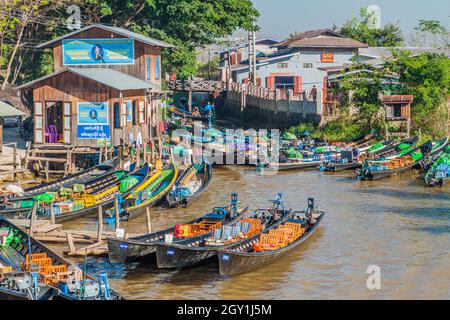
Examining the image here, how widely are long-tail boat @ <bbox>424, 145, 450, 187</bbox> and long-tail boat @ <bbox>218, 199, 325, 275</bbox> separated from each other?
12.7 meters

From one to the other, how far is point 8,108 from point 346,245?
21320 millimetres

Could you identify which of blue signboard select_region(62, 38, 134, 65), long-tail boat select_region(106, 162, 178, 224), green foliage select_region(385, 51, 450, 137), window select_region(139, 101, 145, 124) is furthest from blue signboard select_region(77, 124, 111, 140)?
green foliage select_region(385, 51, 450, 137)

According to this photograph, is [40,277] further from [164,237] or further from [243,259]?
[243,259]

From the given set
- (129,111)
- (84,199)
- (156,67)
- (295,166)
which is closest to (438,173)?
(295,166)

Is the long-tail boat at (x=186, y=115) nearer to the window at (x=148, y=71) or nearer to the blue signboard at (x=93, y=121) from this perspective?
the window at (x=148, y=71)

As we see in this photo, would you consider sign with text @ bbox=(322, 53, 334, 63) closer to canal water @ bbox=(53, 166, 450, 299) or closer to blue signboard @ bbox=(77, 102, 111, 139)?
canal water @ bbox=(53, 166, 450, 299)

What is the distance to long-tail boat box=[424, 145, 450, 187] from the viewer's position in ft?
133

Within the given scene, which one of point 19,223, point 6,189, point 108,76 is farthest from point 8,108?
point 19,223

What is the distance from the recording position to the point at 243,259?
2453cm

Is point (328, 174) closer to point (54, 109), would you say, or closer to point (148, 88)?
point (148, 88)

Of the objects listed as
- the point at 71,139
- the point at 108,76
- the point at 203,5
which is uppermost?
the point at 203,5

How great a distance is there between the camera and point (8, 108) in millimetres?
43375

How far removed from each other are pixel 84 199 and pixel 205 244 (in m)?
8.68

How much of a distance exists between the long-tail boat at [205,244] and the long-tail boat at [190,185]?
23.5 feet
